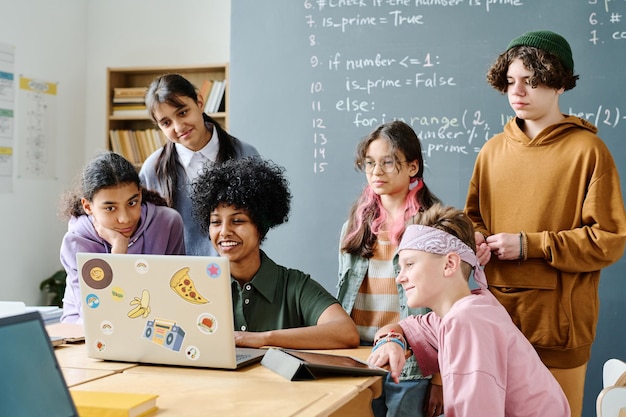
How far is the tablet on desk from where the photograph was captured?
1572 mm

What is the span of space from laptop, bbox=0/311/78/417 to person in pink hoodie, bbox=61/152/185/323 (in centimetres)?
130

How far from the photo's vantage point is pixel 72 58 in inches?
195

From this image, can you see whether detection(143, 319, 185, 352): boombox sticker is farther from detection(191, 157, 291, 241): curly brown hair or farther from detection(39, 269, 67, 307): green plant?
detection(39, 269, 67, 307): green plant

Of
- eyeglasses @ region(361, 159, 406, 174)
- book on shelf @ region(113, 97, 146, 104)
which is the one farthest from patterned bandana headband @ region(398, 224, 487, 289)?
book on shelf @ region(113, 97, 146, 104)

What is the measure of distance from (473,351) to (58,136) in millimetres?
3850

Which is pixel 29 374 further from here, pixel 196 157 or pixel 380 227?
pixel 196 157

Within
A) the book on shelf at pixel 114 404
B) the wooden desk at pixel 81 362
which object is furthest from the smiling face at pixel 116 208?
the book on shelf at pixel 114 404

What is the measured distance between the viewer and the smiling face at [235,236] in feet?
7.05

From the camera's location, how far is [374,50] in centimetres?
359

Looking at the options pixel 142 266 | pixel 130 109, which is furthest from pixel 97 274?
pixel 130 109

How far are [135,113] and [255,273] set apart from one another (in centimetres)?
293

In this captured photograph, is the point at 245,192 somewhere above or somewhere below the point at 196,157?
below

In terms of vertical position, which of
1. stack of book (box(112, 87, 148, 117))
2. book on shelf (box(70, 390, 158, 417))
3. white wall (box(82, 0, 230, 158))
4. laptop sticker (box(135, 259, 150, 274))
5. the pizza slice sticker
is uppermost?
white wall (box(82, 0, 230, 158))

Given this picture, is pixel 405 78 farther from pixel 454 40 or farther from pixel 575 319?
pixel 575 319
